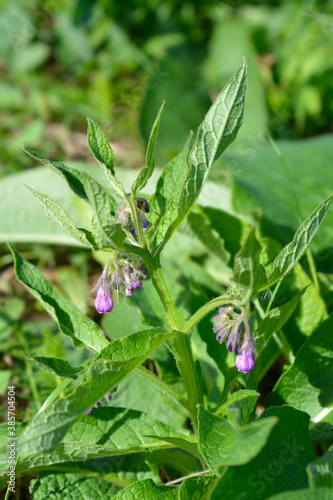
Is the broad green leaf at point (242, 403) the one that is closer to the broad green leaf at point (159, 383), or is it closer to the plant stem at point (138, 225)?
the broad green leaf at point (159, 383)

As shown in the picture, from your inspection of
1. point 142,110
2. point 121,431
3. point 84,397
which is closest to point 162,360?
point 121,431

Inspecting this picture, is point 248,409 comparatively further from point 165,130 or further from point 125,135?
point 125,135

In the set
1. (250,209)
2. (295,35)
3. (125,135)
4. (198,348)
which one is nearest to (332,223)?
(250,209)

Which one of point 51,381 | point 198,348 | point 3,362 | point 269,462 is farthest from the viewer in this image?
point 3,362

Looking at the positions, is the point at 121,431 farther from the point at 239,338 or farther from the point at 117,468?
the point at 239,338

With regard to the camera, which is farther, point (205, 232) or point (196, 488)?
point (205, 232)

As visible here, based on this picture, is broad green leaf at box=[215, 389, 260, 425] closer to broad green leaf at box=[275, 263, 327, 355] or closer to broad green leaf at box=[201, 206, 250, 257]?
broad green leaf at box=[275, 263, 327, 355]
